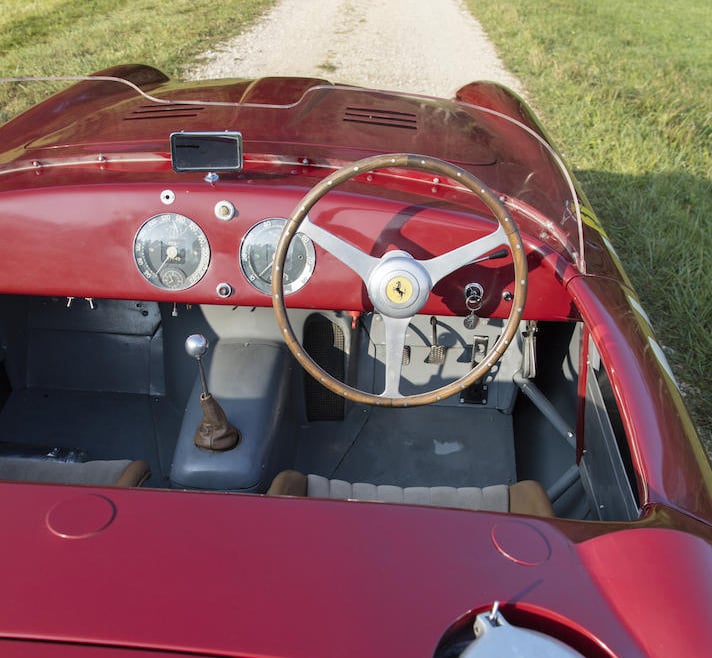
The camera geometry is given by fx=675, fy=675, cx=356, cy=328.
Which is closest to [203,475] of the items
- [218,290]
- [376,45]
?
[218,290]

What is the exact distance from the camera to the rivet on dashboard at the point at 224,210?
195 cm

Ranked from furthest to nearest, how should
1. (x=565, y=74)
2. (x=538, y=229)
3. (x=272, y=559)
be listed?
(x=565, y=74) < (x=538, y=229) < (x=272, y=559)

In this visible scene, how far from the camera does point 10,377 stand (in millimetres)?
2744

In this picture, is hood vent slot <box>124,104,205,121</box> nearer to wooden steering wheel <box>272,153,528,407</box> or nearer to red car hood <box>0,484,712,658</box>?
wooden steering wheel <box>272,153,528,407</box>

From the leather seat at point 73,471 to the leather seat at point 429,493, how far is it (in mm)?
387

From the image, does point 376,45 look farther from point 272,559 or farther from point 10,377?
point 272,559

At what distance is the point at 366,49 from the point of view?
28.7ft

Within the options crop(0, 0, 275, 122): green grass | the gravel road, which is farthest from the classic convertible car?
the gravel road

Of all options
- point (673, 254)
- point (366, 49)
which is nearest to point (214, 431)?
point (673, 254)

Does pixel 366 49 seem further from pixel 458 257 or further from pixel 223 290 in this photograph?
pixel 458 257

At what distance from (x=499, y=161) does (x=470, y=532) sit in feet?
4.85

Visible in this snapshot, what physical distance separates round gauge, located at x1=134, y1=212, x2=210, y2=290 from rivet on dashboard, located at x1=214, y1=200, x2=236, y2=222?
0.26ft

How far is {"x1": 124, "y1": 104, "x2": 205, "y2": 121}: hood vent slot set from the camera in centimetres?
244

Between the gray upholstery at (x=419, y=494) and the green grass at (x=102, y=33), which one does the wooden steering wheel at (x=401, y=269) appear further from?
the green grass at (x=102, y=33)
